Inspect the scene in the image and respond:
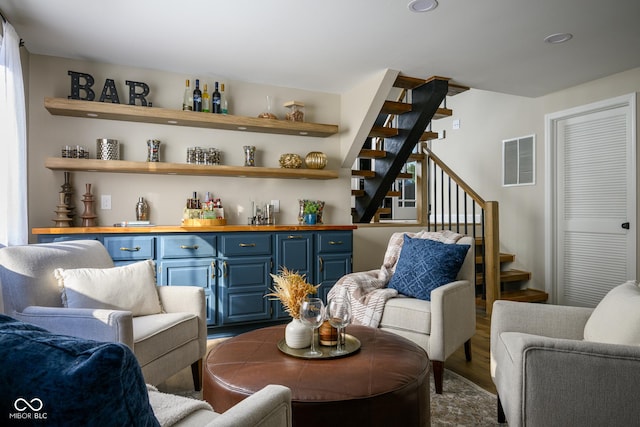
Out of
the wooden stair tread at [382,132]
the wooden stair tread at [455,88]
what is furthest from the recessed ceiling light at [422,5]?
the wooden stair tread at [382,132]

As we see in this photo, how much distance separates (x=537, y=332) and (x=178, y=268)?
257cm

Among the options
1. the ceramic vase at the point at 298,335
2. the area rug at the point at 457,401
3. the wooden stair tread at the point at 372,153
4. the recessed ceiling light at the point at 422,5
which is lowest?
the area rug at the point at 457,401

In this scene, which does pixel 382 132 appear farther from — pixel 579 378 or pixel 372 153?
pixel 579 378

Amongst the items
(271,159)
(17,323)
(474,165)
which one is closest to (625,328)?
(17,323)

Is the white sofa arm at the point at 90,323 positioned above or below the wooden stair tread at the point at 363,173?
below

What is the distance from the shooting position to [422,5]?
8.24 ft

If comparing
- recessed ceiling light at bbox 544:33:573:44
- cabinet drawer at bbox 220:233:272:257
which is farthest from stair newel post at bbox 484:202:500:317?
cabinet drawer at bbox 220:233:272:257

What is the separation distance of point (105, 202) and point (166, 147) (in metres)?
0.73

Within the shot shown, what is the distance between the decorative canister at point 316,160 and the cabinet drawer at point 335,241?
77cm

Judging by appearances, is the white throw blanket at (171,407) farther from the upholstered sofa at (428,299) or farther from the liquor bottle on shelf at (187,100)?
the liquor bottle on shelf at (187,100)

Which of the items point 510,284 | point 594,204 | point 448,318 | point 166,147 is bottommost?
point 510,284

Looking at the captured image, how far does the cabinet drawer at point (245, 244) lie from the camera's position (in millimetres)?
3411

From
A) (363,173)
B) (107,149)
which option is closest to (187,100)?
(107,149)

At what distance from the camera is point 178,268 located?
3.26 m
